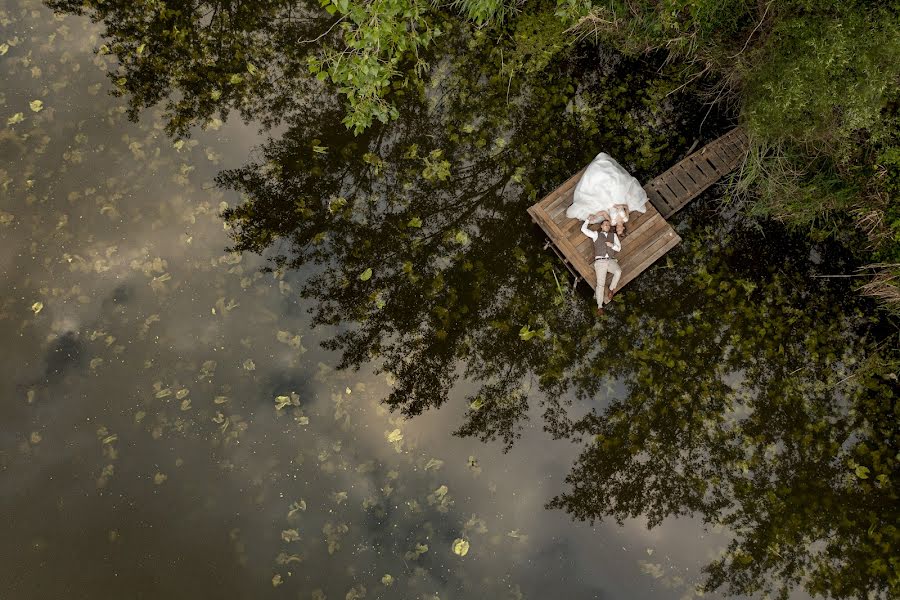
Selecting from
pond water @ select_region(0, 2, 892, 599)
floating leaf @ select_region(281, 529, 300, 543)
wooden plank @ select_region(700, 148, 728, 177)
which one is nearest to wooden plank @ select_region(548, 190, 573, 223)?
pond water @ select_region(0, 2, 892, 599)

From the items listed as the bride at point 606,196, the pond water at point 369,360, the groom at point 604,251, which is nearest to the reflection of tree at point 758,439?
the pond water at point 369,360

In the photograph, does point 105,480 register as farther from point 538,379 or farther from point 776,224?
point 776,224

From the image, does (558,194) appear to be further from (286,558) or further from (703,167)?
(286,558)

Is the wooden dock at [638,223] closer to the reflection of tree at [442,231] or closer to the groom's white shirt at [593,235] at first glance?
the groom's white shirt at [593,235]

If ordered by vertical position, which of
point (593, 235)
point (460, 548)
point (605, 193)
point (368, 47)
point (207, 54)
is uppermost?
point (207, 54)

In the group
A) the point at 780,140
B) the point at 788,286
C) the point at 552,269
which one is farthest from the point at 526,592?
the point at 780,140

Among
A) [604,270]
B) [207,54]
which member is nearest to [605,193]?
[604,270]
